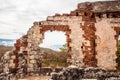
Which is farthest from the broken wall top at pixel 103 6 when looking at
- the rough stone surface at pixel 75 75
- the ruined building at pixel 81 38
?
the rough stone surface at pixel 75 75

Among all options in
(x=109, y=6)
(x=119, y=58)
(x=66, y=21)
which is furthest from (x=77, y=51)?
(x=119, y=58)

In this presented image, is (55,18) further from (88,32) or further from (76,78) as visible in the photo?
(76,78)

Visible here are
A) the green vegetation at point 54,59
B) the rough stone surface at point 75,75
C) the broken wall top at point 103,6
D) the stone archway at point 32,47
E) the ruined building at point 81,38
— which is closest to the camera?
the rough stone surface at point 75,75

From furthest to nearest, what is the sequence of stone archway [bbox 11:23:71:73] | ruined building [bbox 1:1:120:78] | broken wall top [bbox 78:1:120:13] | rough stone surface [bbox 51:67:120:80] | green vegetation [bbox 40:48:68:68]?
green vegetation [bbox 40:48:68:68] < stone archway [bbox 11:23:71:73] < broken wall top [bbox 78:1:120:13] < ruined building [bbox 1:1:120:78] < rough stone surface [bbox 51:67:120:80]

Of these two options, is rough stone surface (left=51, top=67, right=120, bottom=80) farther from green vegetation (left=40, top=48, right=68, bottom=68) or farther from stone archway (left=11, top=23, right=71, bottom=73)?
green vegetation (left=40, top=48, right=68, bottom=68)

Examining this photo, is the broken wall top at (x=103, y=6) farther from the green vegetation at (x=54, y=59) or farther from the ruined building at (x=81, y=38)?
the green vegetation at (x=54, y=59)

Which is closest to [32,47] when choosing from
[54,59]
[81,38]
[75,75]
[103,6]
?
[81,38]

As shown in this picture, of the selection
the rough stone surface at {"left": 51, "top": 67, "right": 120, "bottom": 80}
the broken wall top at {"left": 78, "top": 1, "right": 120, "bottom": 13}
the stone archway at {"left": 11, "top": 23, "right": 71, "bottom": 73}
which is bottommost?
the rough stone surface at {"left": 51, "top": 67, "right": 120, "bottom": 80}

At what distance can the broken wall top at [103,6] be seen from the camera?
65.2 ft

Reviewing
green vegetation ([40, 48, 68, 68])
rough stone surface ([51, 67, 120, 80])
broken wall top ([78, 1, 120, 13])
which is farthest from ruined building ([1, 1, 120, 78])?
rough stone surface ([51, 67, 120, 80])

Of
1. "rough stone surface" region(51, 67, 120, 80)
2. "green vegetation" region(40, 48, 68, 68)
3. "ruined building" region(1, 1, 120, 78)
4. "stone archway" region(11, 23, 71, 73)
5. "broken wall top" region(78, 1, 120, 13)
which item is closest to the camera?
"rough stone surface" region(51, 67, 120, 80)

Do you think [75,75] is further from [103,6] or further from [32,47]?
[32,47]

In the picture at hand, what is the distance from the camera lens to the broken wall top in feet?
65.2

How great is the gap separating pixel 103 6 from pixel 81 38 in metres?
2.30
